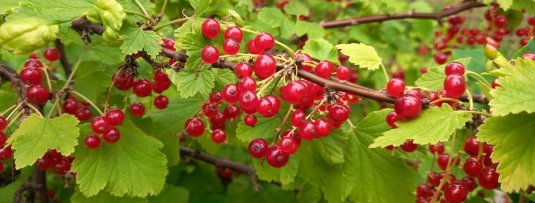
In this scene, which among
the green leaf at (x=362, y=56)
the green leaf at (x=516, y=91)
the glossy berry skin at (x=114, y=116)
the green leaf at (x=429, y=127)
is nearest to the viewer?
the green leaf at (x=516, y=91)

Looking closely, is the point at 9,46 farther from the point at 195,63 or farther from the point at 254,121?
the point at 254,121

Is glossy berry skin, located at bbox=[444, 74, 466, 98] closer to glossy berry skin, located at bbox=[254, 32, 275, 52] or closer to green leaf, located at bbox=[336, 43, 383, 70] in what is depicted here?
green leaf, located at bbox=[336, 43, 383, 70]

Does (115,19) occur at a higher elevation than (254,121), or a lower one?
higher

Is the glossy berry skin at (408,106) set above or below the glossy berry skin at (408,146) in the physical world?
above

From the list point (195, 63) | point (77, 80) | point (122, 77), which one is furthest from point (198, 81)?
point (77, 80)

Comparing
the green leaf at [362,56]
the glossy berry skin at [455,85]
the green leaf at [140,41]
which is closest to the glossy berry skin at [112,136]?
the green leaf at [140,41]

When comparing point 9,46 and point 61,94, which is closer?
point 9,46

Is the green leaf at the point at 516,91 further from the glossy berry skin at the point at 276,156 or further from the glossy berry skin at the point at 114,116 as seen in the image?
the glossy berry skin at the point at 114,116

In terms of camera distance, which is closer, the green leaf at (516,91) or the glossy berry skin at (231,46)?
the green leaf at (516,91)
